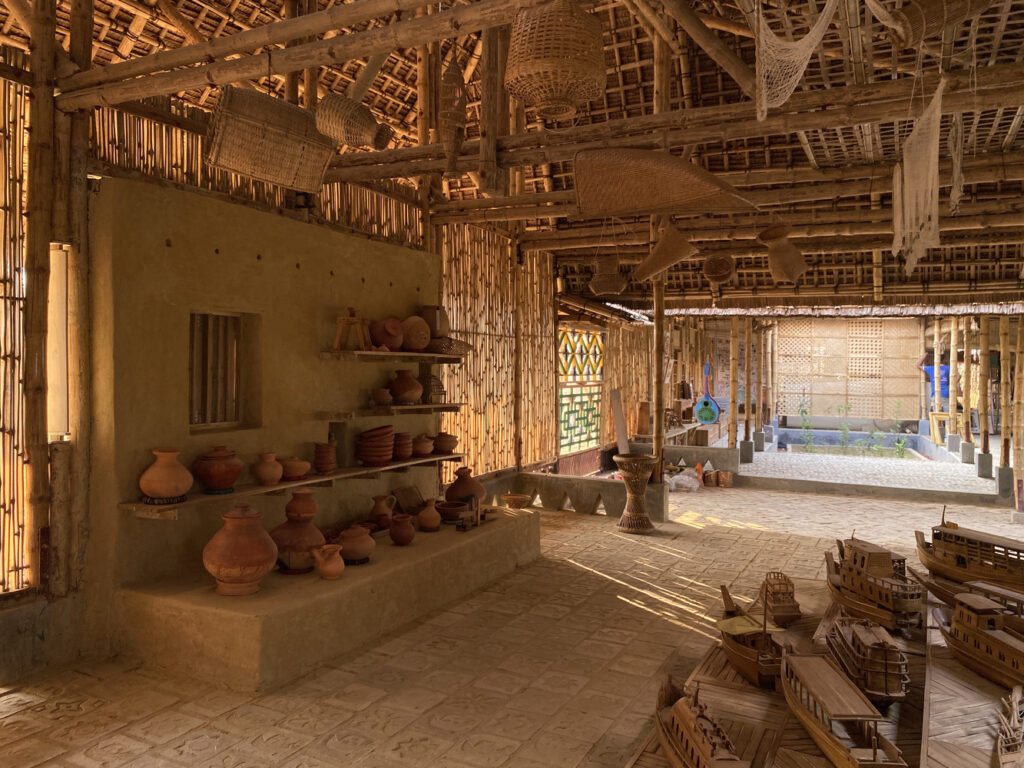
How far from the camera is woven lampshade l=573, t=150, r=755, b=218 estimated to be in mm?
3801

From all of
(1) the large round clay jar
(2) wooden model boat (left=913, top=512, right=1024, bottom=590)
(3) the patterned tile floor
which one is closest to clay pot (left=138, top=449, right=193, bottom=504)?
(3) the patterned tile floor

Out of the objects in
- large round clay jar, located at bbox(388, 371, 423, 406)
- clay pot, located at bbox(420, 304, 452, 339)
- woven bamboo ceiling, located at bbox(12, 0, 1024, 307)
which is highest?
woven bamboo ceiling, located at bbox(12, 0, 1024, 307)

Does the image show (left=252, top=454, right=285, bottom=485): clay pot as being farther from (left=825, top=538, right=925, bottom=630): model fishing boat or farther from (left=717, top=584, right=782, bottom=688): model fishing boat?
(left=825, top=538, right=925, bottom=630): model fishing boat

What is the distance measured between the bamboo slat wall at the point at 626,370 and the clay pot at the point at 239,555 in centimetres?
956

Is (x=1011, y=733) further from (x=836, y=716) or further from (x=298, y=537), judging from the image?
(x=298, y=537)

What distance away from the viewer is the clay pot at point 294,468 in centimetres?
483

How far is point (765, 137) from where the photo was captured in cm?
819

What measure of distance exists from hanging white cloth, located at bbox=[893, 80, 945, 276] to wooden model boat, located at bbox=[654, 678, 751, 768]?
2.09m

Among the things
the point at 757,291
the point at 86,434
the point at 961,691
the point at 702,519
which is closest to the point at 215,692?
the point at 86,434

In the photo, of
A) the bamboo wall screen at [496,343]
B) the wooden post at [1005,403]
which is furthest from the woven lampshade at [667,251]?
the wooden post at [1005,403]

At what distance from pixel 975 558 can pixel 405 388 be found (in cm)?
420

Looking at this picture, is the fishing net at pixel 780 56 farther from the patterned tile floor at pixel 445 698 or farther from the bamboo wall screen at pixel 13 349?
the bamboo wall screen at pixel 13 349

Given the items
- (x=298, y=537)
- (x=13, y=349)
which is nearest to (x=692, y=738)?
(x=298, y=537)

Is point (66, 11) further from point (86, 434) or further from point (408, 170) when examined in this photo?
point (86, 434)
